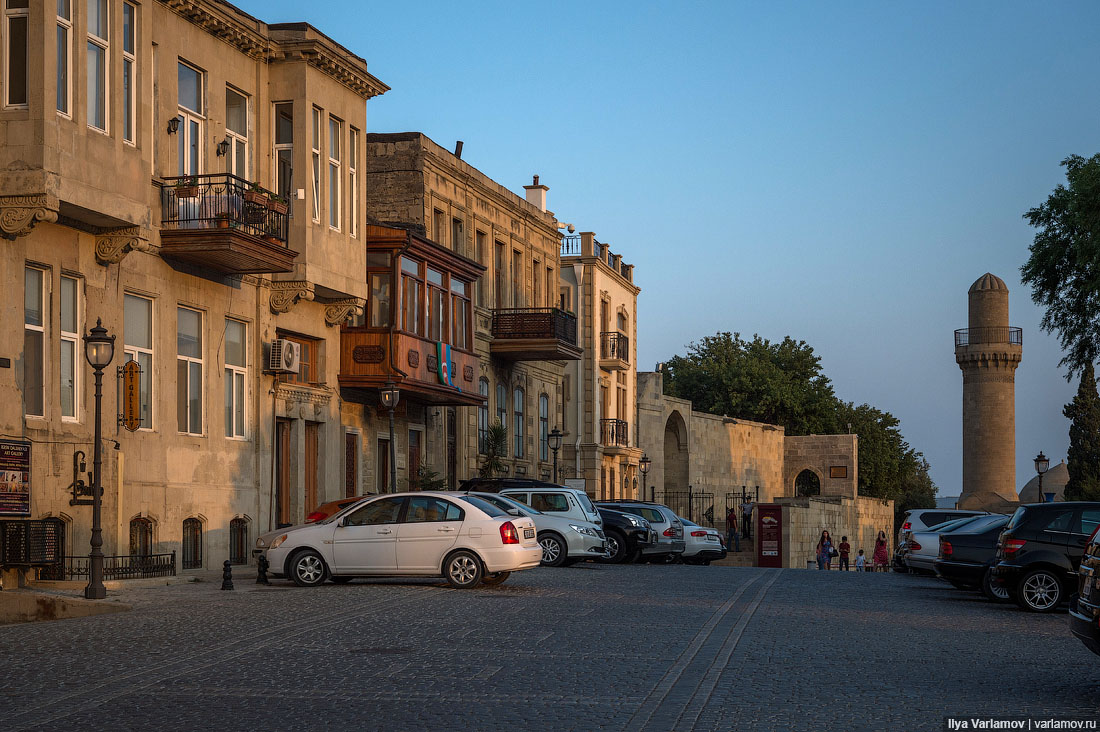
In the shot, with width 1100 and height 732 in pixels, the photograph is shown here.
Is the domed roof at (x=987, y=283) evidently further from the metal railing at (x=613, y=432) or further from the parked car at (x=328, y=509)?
the parked car at (x=328, y=509)

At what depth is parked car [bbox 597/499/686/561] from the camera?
114 ft

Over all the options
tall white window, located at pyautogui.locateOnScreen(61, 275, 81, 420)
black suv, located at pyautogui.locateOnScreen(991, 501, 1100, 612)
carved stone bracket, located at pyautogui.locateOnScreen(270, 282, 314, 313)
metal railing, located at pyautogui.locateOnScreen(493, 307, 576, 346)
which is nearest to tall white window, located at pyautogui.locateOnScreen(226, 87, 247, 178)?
carved stone bracket, located at pyautogui.locateOnScreen(270, 282, 314, 313)

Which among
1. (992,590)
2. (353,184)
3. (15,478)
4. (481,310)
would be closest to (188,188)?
(15,478)

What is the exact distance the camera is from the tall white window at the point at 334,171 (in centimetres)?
3148

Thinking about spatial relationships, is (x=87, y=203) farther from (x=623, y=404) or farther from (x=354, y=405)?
(x=623, y=404)

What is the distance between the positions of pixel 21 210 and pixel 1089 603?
16.6 meters

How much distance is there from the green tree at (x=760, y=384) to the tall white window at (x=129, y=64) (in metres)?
71.9

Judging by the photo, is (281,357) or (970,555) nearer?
(970,555)

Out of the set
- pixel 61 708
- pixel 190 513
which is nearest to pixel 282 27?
pixel 190 513

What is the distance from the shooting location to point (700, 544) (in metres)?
36.2

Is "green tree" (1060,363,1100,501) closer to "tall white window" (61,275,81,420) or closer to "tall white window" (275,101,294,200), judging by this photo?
"tall white window" (275,101,294,200)

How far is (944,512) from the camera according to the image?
34250 mm

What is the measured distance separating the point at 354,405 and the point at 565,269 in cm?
2524

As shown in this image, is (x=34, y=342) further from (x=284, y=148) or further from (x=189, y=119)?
(x=284, y=148)
